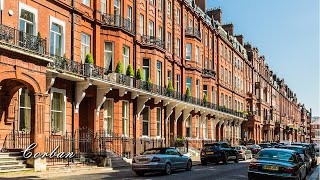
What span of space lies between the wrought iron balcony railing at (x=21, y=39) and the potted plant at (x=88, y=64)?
4.27 m

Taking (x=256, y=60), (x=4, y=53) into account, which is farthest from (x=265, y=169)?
(x=256, y=60)

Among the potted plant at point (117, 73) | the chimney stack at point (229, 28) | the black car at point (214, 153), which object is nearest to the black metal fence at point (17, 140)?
the potted plant at point (117, 73)

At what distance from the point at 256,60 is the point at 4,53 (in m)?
67.9

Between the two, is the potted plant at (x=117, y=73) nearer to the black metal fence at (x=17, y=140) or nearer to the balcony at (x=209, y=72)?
the black metal fence at (x=17, y=140)

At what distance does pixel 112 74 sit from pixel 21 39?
347 inches

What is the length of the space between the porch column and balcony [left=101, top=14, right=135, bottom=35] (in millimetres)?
10052

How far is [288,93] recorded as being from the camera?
128500 millimetres

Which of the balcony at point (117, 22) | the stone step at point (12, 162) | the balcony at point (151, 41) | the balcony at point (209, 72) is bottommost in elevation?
the stone step at point (12, 162)

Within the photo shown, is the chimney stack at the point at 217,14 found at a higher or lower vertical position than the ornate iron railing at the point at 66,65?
higher

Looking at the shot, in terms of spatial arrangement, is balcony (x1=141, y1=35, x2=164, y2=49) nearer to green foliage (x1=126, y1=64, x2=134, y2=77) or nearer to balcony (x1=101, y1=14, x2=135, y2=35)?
balcony (x1=101, y1=14, x2=135, y2=35)

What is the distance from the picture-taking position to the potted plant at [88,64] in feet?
82.9

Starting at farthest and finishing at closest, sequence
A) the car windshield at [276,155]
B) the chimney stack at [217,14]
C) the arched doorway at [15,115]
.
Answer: the chimney stack at [217,14] → the arched doorway at [15,115] → the car windshield at [276,155]

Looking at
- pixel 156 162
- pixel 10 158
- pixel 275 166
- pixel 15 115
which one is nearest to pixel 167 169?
pixel 156 162

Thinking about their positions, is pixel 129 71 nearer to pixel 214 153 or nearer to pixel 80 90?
pixel 80 90
